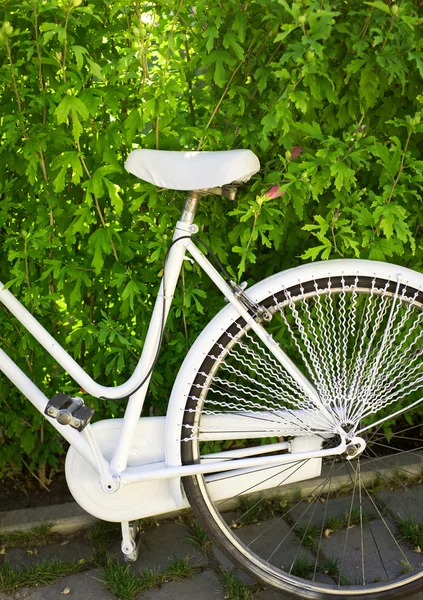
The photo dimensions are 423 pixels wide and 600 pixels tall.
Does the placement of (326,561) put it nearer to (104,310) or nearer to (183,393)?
(183,393)

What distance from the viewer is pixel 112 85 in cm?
227

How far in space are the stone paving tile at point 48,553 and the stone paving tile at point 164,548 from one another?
0.42ft

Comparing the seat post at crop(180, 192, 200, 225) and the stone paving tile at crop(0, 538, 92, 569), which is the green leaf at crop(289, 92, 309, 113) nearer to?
the seat post at crop(180, 192, 200, 225)

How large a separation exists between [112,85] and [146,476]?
4.23 ft

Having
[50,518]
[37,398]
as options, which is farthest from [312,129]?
[50,518]

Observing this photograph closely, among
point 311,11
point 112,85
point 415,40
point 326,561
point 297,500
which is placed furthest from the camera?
point 297,500

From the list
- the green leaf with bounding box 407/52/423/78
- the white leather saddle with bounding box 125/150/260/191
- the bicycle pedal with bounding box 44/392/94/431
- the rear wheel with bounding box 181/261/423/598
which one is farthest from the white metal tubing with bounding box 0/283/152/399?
the green leaf with bounding box 407/52/423/78

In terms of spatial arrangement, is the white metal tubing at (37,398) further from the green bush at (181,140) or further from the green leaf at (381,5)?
the green leaf at (381,5)

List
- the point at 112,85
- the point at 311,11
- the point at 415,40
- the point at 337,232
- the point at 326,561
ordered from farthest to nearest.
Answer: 1. the point at 326,561
2. the point at 337,232
3. the point at 112,85
4. the point at 415,40
5. the point at 311,11

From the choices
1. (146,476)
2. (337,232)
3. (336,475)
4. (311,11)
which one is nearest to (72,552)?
(146,476)

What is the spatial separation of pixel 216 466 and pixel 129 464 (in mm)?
318

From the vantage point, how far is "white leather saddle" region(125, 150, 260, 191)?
209 centimetres

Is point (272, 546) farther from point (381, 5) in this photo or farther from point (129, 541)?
point (381, 5)

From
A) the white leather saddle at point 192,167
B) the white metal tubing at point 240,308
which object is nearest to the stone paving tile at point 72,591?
the white metal tubing at point 240,308
